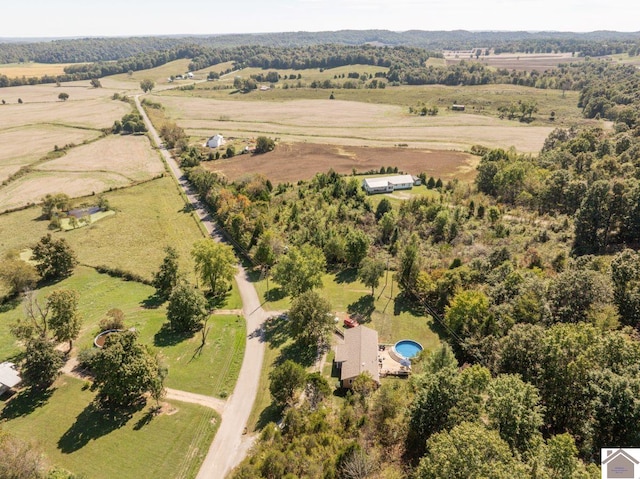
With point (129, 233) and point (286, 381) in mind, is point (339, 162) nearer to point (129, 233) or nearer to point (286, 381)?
point (129, 233)

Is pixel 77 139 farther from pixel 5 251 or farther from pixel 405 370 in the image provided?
pixel 405 370

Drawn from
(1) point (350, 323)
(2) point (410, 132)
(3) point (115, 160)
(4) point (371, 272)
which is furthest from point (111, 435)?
(2) point (410, 132)

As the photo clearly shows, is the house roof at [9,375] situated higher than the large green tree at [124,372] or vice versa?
the large green tree at [124,372]

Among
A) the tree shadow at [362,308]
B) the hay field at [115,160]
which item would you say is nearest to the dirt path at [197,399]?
the tree shadow at [362,308]

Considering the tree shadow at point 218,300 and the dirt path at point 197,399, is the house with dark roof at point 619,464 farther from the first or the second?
the tree shadow at point 218,300

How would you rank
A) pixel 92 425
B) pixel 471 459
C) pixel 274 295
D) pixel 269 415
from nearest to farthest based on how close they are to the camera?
pixel 471 459 < pixel 92 425 < pixel 269 415 < pixel 274 295
